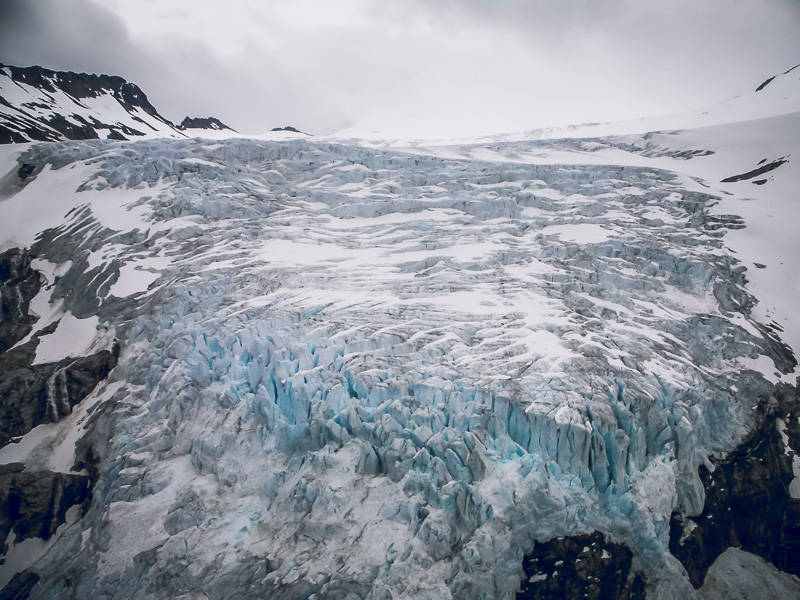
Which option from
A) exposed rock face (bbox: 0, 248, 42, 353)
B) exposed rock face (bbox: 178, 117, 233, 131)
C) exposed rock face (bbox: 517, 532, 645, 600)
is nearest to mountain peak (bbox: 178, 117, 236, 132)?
exposed rock face (bbox: 178, 117, 233, 131)

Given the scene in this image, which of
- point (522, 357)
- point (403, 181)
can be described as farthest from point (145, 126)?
point (522, 357)

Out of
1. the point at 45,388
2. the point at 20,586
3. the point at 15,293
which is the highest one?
the point at 15,293

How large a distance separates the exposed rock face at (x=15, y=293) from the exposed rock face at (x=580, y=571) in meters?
29.9

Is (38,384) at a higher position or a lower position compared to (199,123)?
lower

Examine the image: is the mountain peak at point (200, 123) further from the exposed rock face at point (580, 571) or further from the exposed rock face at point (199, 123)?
the exposed rock face at point (580, 571)

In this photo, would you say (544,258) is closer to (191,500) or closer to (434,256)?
(434,256)

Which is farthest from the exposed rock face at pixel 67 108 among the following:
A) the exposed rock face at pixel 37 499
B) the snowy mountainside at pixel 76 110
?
the exposed rock face at pixel 37 499

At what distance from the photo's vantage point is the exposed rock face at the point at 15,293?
26516 millimetres

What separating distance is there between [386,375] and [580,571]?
10.7 metres

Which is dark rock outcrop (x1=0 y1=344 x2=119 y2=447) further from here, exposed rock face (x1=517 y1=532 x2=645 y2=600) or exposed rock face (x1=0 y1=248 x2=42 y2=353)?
exposed rock face (x1=517 y1=532 x2=645 y2=600)

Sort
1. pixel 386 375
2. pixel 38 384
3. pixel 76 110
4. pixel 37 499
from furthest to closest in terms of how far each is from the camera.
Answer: pixel 76 110, pixel 38 384, pixel 386 375, pixel 37 499

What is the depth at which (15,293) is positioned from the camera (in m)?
28.6

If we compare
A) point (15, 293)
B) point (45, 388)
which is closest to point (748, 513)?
point (45, 388)

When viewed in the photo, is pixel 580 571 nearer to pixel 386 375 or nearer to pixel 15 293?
pixel 386 375
